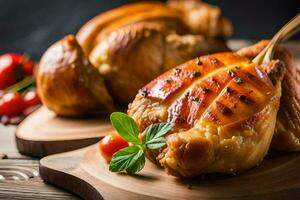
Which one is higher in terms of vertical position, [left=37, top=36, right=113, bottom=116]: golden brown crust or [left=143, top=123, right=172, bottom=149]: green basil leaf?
[left=143, top=123, right=172, bottom=149]: green basil leaf

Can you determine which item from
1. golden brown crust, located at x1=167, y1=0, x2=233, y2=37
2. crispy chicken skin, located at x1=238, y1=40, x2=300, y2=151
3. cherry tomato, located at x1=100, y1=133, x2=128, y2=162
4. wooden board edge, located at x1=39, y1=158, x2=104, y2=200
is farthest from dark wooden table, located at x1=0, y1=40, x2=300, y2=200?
golden brown crust, located at x1=167, y1=0, x2=233, y2=37

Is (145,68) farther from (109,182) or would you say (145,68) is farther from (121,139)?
(109,182)

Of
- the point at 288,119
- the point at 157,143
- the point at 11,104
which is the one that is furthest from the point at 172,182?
the point at 11,104

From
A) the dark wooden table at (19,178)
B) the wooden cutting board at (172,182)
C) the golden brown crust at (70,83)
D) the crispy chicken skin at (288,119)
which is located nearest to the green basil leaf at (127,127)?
the wooden cutting board at (172,182)

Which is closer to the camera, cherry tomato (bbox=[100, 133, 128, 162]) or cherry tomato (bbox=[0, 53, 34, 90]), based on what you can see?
cherry tomato (bbox=[100, 133, 128, 162])

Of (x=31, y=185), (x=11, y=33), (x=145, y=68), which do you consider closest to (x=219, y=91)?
(x=31, y=185)

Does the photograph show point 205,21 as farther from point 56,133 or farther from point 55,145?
point 55,145

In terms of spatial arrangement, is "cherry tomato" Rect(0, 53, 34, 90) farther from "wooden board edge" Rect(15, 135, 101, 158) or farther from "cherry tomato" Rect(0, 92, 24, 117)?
"wooden board edge" Rect(15, 135, 101, 158)

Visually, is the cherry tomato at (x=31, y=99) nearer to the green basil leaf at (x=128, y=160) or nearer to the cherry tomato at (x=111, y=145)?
the cherry tomato at (x=111, y=145)
